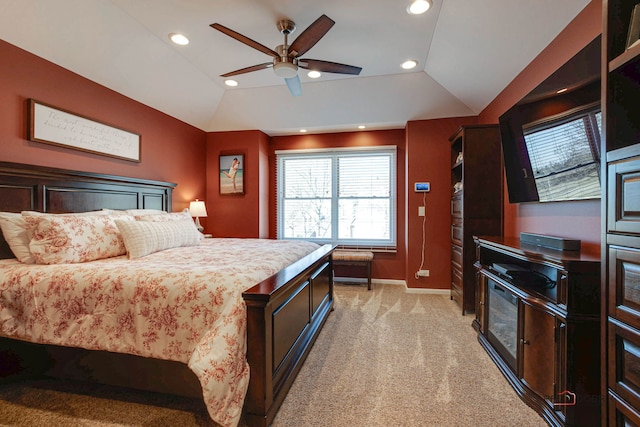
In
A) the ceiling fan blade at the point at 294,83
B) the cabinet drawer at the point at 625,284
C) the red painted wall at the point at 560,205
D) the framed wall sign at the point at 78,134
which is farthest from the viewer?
the ceiling fan blade at the point at 294,83

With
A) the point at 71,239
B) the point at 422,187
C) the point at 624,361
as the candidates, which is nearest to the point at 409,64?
the point at 422,187

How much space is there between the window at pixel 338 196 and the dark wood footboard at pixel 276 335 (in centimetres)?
247

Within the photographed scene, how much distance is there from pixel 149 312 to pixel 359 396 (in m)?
1.35

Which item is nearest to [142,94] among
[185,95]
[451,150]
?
[185,95]

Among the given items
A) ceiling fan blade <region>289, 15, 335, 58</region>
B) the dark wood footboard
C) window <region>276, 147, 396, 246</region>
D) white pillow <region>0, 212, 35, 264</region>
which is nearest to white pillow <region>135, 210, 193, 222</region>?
white pillow <region>0, 212, 35, 264</region>

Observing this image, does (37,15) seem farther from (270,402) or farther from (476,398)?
(476,398)

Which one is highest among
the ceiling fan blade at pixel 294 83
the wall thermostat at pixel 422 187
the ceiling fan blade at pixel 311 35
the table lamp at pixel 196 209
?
the ceiling fan blade at pixel 311 35

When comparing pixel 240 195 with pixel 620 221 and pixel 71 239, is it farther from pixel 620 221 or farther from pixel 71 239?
pixel 620 221

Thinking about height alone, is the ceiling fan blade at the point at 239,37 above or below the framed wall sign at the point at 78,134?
above

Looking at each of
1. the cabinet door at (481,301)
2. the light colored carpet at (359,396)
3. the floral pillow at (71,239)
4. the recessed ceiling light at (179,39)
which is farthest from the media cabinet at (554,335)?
the recessed ceiling light at (179,39)

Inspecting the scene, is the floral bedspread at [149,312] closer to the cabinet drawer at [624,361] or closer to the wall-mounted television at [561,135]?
the cabinet drawer at [624,361]

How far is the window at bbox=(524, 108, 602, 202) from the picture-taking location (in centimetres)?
172

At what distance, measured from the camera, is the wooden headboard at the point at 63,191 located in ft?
7.24

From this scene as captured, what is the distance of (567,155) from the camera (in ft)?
6.30
